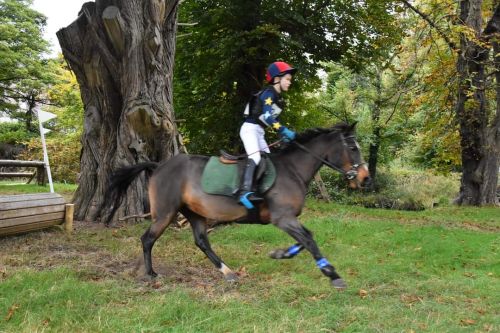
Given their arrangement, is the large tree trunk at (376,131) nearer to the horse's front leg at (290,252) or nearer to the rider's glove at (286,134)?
the rider's glove at (286,134)

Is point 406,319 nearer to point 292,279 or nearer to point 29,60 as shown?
point 292,279

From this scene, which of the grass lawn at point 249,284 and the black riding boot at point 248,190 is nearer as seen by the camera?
the grass lawn at point 249,284

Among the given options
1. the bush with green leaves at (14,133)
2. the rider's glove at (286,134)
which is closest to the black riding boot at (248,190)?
the rider's glove at (286,134)

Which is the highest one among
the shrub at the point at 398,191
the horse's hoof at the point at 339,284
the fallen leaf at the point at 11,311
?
the horse's hoof at the point at 339,284

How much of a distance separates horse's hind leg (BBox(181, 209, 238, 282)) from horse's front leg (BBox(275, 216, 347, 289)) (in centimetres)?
108

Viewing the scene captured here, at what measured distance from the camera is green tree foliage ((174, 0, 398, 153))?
48.6 ft

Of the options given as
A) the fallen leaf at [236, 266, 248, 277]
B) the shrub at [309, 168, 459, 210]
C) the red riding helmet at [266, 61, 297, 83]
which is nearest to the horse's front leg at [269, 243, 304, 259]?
the fallen leaf at [236, 266, 248, 277]

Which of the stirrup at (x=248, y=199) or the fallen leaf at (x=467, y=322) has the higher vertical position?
Answer: the stirrup at (x=248, y=199)

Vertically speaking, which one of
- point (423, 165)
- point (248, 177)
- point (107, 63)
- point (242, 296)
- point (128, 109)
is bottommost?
point (423, 165)

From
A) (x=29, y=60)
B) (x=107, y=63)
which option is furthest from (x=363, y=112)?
(x=29, y=60)

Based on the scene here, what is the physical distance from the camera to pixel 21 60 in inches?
1195

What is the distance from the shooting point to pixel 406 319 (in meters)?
4.75

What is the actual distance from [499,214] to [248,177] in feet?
41.0

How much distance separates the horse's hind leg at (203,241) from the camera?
623 centimetres
